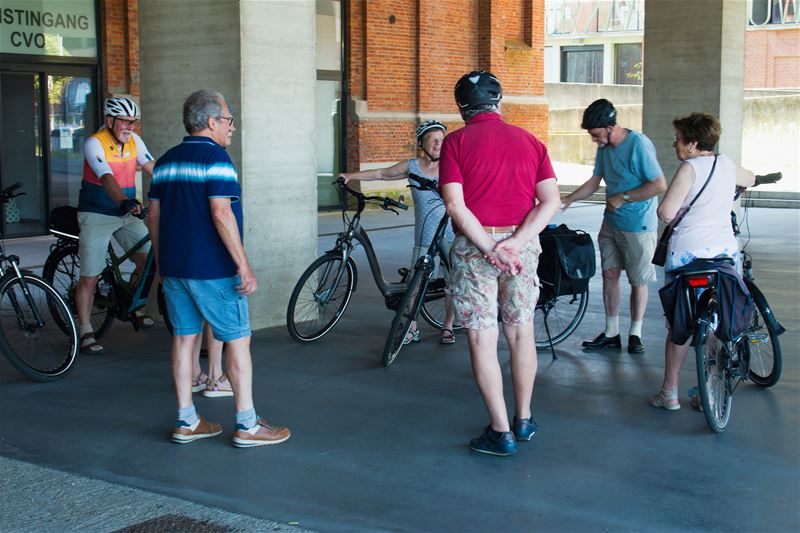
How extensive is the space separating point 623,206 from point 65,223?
4319mm

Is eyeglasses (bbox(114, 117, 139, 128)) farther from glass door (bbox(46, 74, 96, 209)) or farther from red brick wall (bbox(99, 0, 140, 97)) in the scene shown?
red brick wall (bbox(99, 0, 140, 97))

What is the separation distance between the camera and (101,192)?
308 inches

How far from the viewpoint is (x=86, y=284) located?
7.82 m

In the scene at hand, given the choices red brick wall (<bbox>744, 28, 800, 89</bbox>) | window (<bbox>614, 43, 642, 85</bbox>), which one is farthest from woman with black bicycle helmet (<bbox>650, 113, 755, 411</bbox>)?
window (<bbox>614, 43, 642, 85</bbox>)

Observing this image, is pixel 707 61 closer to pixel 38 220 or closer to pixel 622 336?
pixel 622 336

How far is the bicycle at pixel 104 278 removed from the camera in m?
7.85

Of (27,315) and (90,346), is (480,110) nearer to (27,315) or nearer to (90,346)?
(27,315)

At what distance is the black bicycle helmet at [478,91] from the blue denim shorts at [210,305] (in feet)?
4.91

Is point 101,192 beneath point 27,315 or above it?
above

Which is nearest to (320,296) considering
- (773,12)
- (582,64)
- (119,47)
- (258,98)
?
(258,98)

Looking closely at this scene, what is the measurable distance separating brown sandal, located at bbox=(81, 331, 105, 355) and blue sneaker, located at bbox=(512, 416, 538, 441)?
3692mm

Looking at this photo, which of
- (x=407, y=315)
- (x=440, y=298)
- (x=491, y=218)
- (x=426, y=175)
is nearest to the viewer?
(x=491, y=218)

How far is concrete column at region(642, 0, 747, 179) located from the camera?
14289mm

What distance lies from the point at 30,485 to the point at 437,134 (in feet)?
13.4
